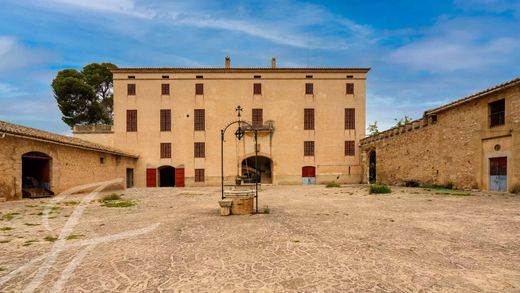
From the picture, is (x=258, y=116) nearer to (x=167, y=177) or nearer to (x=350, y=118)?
(x=350, y=118)

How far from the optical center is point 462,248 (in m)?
5.26

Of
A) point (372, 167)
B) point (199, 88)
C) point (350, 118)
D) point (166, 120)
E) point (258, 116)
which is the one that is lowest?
point (372, 167)

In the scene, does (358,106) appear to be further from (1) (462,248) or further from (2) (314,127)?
(1) (462,248)

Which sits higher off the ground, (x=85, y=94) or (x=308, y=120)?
(x=85, y=94)

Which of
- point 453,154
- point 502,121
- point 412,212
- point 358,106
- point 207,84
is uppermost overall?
point 207,84

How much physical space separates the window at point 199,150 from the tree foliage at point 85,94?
47.2 ft

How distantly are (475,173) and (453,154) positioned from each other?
6.01ft

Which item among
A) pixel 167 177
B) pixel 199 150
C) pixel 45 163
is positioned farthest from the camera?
pixel 167 177

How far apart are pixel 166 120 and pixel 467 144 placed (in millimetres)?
23192

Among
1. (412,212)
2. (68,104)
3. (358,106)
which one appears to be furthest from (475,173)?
(68,104)

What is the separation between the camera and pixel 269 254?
5059mm

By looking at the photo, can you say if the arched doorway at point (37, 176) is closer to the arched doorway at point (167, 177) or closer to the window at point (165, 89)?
the arched doorway at point (167, 177)

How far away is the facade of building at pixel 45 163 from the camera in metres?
13.4

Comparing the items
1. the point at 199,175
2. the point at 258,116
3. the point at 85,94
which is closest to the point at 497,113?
the point at 258,116
